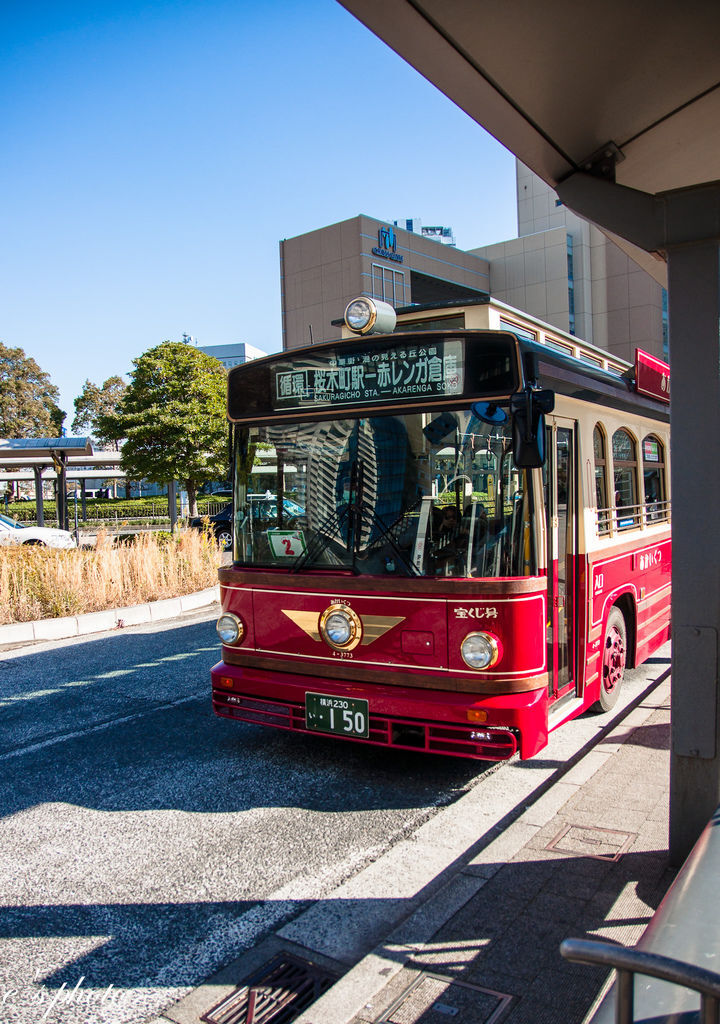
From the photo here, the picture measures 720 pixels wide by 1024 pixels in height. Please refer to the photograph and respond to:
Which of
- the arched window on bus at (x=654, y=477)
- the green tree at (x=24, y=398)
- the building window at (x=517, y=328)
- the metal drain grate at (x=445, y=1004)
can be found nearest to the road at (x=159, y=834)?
the metal drain grate at (x=445, y=1004)

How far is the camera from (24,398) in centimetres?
5400

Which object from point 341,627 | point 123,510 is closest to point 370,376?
point 341,627

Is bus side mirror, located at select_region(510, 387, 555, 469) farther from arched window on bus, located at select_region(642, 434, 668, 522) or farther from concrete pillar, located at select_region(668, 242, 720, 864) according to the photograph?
arched window on bus, located at select_region(642, 434, 668, 522)

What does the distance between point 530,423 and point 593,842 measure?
2.26 metres

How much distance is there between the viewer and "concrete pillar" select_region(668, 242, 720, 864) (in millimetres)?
3387

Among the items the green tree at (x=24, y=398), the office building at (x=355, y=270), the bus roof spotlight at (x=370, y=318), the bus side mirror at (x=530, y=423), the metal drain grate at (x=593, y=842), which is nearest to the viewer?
the metal drain grate at (x=593, y=842)

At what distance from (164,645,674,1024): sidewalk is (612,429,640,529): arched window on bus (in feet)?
7.32

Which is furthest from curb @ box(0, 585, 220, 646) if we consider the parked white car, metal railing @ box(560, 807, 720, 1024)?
the parked white car

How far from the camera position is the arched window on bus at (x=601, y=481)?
5828mm

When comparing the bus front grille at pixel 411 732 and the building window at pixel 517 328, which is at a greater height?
the building window at pixel 517 328

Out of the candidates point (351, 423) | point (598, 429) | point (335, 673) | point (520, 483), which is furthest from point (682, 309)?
point (335, 673)

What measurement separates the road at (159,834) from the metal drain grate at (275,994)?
0.69 feet

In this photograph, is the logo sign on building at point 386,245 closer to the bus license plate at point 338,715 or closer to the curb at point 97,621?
the curb at point 97,621

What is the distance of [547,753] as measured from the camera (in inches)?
215
